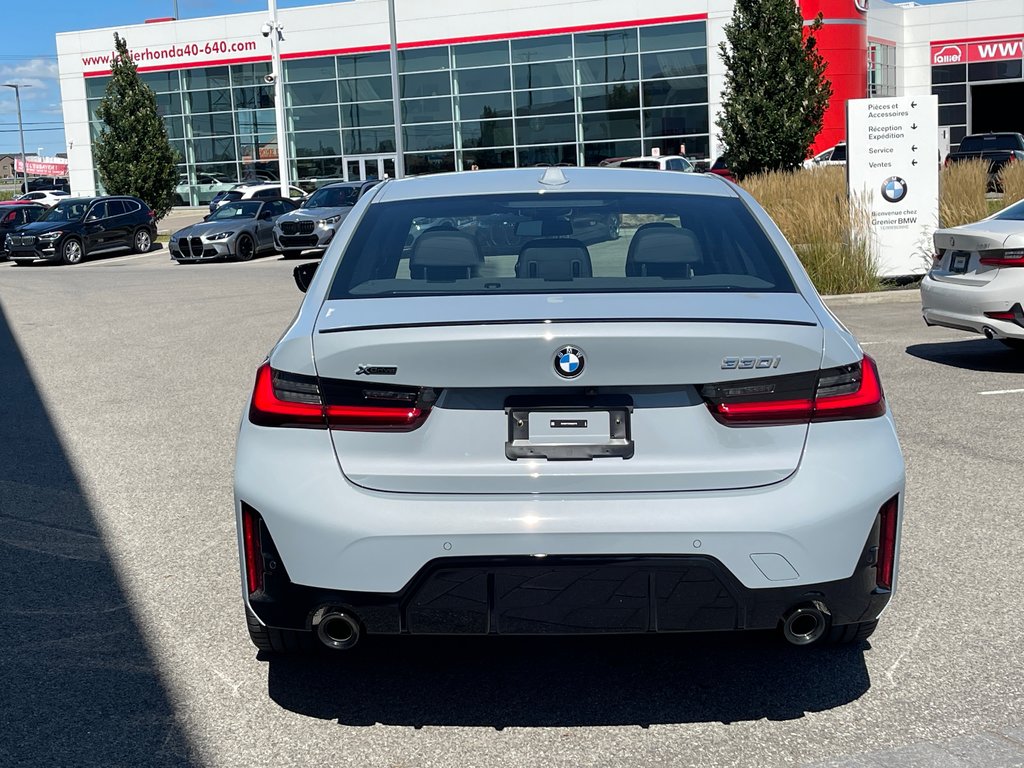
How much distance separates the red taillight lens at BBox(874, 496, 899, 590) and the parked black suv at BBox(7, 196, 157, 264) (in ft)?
96.5

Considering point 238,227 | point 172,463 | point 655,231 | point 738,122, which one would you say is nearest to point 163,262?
point 238,227

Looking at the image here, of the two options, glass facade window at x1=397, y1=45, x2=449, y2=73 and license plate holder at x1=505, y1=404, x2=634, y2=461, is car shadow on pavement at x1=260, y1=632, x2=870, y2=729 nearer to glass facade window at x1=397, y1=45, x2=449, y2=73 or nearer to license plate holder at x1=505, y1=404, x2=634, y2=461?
license plate holder at x1=505, y1=404, x2=634, y2=461

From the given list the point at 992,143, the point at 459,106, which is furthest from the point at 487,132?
the point at 992,143

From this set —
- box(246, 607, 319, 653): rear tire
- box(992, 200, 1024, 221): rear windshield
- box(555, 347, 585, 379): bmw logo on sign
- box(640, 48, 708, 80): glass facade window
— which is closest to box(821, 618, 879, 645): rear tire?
box(555, 347, 585, 379): bmw logo on sign

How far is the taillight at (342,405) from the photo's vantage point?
3389 mm

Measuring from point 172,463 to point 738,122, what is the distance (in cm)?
2414

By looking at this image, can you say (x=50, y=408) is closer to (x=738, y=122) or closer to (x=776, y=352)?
(x=776, y=352)

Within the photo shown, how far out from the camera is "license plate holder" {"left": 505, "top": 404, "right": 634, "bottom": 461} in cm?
339

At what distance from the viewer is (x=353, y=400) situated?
3420 millimetres

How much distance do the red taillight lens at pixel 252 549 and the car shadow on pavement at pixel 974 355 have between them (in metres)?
7.94

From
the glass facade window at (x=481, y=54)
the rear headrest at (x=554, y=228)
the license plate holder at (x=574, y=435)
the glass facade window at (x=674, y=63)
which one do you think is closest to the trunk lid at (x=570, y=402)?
the license plate holder at (x=574, y=435)

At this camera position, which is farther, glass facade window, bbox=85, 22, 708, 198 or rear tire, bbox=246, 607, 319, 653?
glass facade window, bbox=85, 22, 708, 198

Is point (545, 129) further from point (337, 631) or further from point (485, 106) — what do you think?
point (337, 631)

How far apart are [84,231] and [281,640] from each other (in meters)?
29.3
